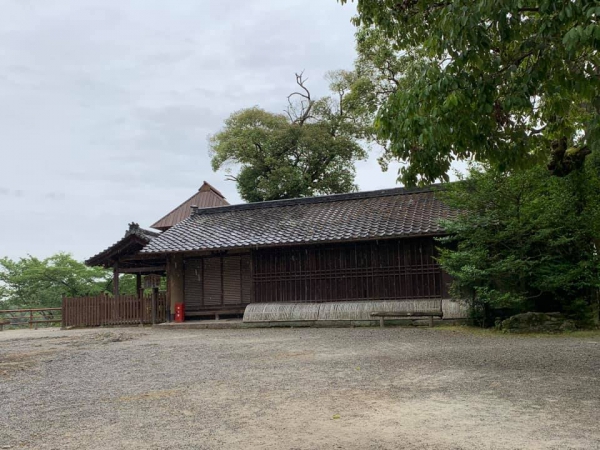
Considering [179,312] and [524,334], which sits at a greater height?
[179,312]

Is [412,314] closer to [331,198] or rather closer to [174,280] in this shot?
[331,198]

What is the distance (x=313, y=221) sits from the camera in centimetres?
1827

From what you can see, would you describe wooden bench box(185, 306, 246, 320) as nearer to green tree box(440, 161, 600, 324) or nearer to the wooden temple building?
the wooden temple building

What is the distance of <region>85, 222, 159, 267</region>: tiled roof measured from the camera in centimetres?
1970

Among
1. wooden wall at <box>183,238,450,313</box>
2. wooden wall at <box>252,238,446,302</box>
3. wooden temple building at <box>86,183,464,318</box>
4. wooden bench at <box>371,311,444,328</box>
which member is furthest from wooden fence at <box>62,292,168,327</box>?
wooden bench at <box>371,311,444,328</box>

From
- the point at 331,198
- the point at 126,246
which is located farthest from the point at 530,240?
the point at 126,246

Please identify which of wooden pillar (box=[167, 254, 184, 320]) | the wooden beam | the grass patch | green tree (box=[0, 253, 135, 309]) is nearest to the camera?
the grass patch

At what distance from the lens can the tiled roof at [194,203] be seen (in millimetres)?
33000

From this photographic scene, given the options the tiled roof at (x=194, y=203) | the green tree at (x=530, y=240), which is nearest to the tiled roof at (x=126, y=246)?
the green tree at (x=530, y=240)

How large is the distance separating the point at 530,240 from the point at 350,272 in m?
5.68

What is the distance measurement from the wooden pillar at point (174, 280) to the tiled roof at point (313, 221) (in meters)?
0.71

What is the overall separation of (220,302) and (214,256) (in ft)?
5.26

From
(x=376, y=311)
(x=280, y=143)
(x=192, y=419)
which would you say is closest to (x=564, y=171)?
(x=376, y=311)

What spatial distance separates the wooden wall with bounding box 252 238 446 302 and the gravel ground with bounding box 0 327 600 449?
4.97m
